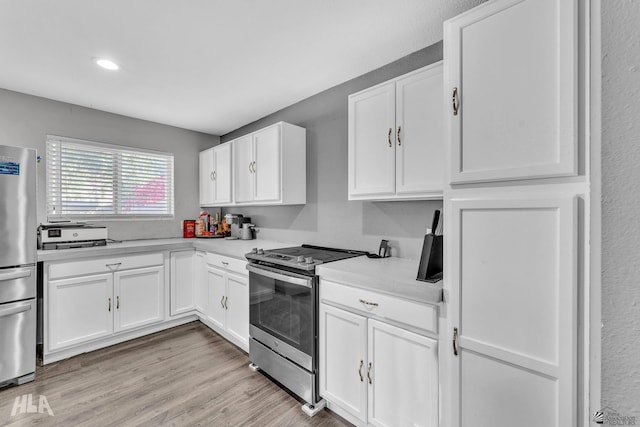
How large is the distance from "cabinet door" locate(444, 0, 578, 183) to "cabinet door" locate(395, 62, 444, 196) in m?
0.40

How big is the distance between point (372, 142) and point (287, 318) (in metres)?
1.39

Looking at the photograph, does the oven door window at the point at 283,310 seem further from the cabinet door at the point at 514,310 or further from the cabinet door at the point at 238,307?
the cabinet door at the point at 514,310

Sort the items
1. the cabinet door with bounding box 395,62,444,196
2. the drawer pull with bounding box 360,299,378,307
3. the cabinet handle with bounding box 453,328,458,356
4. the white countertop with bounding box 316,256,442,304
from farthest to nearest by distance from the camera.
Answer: the cabinet door with bounding box 395,62,444,196, the drawer pull with bounding box 360,299,378,307, the white countertop with bounding box 316,256,442,304, the cabinet handle with bounding box 453,328,458,356

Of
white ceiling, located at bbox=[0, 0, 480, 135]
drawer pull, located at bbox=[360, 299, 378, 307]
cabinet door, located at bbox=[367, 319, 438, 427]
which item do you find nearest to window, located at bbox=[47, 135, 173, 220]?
white ceiling, located at bbox=[0, 0, 480, 135]

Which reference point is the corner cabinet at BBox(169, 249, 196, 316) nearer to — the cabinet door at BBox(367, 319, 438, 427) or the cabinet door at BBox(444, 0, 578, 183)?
the cabinet door at BBox(367, 319, 438, 427)

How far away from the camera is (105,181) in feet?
10.9

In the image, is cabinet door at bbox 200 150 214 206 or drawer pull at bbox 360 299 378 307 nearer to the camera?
drawer pull at bbox 360 299 378 307

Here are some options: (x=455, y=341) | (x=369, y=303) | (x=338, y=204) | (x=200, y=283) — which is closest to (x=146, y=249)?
(x=200, y=283)

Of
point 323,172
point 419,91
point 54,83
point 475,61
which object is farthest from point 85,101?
point 475,61

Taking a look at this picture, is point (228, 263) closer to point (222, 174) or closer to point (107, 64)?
point (222, 174)

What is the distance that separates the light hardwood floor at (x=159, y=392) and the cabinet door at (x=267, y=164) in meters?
1.52

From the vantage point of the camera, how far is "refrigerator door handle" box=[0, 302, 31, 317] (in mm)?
2159

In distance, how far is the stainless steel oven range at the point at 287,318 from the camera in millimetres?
1930

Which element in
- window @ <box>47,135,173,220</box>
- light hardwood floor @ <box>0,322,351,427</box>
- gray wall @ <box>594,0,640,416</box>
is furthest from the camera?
window @ <box>47,135,173,220</box>
